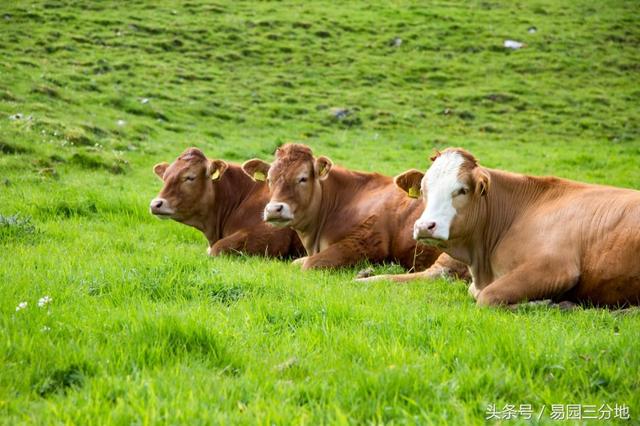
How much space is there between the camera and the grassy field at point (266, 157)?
4.45 metres

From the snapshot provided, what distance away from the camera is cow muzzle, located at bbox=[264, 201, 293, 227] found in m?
9.52

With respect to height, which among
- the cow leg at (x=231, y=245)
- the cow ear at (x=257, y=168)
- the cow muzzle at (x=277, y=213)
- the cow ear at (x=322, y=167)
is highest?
the cow ear at (x=322, y=167)

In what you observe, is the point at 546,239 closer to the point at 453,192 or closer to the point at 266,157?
the point at 453,192

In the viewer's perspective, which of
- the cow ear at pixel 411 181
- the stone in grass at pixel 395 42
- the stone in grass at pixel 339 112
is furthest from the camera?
the stone in grass at pixel 395 42

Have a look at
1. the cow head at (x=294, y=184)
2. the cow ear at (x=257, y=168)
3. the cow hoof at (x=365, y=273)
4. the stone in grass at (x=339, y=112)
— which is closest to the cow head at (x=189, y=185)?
the cow ear at (x=257, y=168)

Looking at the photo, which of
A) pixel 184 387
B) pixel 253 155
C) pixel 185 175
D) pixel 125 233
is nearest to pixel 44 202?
pixel 125 233

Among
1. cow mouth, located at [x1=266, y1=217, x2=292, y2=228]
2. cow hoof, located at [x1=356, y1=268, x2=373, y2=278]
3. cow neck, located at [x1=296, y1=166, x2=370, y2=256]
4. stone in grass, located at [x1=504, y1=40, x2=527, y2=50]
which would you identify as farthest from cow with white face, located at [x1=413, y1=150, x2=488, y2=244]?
stone in grass, located at [x1=504, y1=40, x2=527, y2=50]

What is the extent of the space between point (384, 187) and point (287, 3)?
43.2m

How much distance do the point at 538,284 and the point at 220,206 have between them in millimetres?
5804

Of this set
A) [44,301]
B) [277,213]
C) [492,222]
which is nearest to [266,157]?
[277,213]

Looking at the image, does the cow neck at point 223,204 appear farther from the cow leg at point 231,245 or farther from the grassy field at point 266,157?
the cow leg at point 231,245

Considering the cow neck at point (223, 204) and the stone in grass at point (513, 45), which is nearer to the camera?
the cow neck at point (223, 204)

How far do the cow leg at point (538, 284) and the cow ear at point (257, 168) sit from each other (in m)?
4.65

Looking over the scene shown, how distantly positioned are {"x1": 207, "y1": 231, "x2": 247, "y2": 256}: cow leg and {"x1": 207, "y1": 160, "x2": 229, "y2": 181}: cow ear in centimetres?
97
